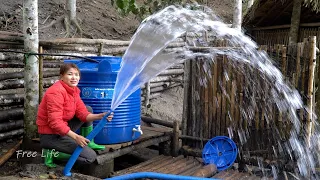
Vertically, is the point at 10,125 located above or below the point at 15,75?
below

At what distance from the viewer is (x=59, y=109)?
3703 mm

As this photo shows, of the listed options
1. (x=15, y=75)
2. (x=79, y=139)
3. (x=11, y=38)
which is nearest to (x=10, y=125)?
(x=15, y=75)

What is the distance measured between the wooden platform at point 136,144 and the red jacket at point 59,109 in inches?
20.7

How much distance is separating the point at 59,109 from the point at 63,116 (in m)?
0.20

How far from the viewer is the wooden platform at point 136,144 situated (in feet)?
14.2

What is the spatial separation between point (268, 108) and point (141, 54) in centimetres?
179

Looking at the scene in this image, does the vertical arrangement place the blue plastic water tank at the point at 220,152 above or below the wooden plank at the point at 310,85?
below

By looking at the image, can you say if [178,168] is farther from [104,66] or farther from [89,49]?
[89,49]

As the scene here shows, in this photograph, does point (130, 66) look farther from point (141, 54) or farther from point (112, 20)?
point (112, 20)

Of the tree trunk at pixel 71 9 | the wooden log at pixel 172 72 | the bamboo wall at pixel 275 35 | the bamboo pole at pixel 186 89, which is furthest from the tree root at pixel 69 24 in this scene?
the bamboo pole at pixel 186 89

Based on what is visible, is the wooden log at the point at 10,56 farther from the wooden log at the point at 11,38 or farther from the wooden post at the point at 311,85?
the wooden post at the point at 311,85

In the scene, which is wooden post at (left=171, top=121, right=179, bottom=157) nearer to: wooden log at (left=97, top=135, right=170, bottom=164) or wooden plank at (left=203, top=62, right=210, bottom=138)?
wooden log at (left=97, top=135, right=170, bottom=164)

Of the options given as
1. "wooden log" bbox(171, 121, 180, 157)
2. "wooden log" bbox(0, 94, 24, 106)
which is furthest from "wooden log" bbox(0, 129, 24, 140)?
"wooden log" bbox(171, 121, 180, 157)

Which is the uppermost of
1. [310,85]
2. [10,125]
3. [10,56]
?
[10,56]
